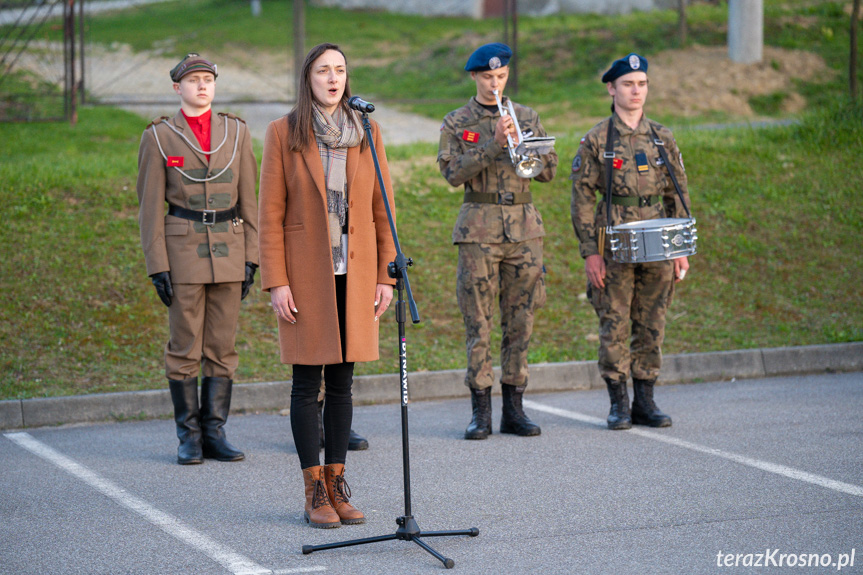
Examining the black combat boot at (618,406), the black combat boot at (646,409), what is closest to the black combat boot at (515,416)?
the black combat boot at (618,406)

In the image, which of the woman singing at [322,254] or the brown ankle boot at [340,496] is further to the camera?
the brown ankle boot at [340,496]

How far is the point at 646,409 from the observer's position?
7410 millimetres

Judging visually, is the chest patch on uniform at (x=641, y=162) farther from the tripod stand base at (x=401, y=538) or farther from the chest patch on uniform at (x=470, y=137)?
the tripod stand base at (x=401, y=538)

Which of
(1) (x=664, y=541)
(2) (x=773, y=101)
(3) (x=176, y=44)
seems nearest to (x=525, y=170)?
(1) (x=664, y=541)

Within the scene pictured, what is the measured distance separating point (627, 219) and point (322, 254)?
2.78 metres

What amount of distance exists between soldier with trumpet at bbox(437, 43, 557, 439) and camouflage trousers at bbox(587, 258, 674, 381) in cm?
52

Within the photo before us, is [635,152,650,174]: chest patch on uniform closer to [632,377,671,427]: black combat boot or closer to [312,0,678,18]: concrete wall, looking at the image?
[632,377,671,427]: black combat boot

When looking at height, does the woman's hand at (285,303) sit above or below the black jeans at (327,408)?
above

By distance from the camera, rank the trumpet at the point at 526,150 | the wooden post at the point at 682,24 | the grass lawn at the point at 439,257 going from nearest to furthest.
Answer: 1. the trumpet at the point at 526,150
2. the grass lawn at the point at 439,257
3. the wooden post at the point at 682,24

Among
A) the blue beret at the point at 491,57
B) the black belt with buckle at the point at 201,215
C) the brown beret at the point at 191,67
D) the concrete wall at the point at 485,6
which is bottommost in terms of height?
the black belt with buckle at the point at 201,215

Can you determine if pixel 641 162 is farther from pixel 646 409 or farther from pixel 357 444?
pixel 357 444

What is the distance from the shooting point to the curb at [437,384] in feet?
26.0

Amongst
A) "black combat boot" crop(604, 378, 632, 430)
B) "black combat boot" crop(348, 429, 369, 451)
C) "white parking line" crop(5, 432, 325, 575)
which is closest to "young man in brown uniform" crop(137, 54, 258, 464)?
"white parking line" crop(5, 432, 325, 575)

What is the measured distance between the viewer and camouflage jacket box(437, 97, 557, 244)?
22.9 ft
